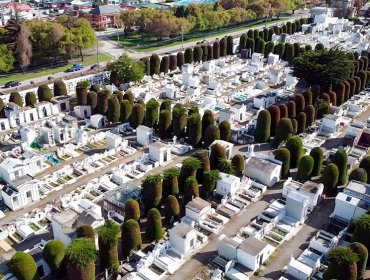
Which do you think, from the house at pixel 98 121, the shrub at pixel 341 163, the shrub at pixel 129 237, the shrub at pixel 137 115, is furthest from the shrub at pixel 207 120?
the shrub at pixel 129 237

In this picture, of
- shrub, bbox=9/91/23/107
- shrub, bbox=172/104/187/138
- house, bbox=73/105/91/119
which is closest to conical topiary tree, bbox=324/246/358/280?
shrub, bbox=172/104/187/138

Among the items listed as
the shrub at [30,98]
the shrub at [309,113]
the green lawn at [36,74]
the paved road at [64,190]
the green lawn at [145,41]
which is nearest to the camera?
the paved road at [64,190]

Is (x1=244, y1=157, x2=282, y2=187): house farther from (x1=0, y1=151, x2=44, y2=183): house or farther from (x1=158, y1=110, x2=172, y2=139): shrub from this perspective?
(x1=0, y1=151, x2=44, y2=183): house

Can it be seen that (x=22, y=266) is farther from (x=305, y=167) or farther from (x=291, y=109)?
(x=291, y=109)

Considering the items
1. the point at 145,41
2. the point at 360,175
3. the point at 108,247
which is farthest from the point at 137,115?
the point at 145,41

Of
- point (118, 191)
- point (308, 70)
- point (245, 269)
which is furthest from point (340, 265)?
point (308, 70)

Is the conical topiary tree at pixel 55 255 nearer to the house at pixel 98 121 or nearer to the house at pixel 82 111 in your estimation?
the house at pixel 98 121

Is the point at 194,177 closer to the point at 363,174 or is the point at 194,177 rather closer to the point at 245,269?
the point at 245,269

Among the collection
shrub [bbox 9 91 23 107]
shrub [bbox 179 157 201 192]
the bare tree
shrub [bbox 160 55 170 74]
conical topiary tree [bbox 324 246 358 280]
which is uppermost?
Answer: the bare tree
